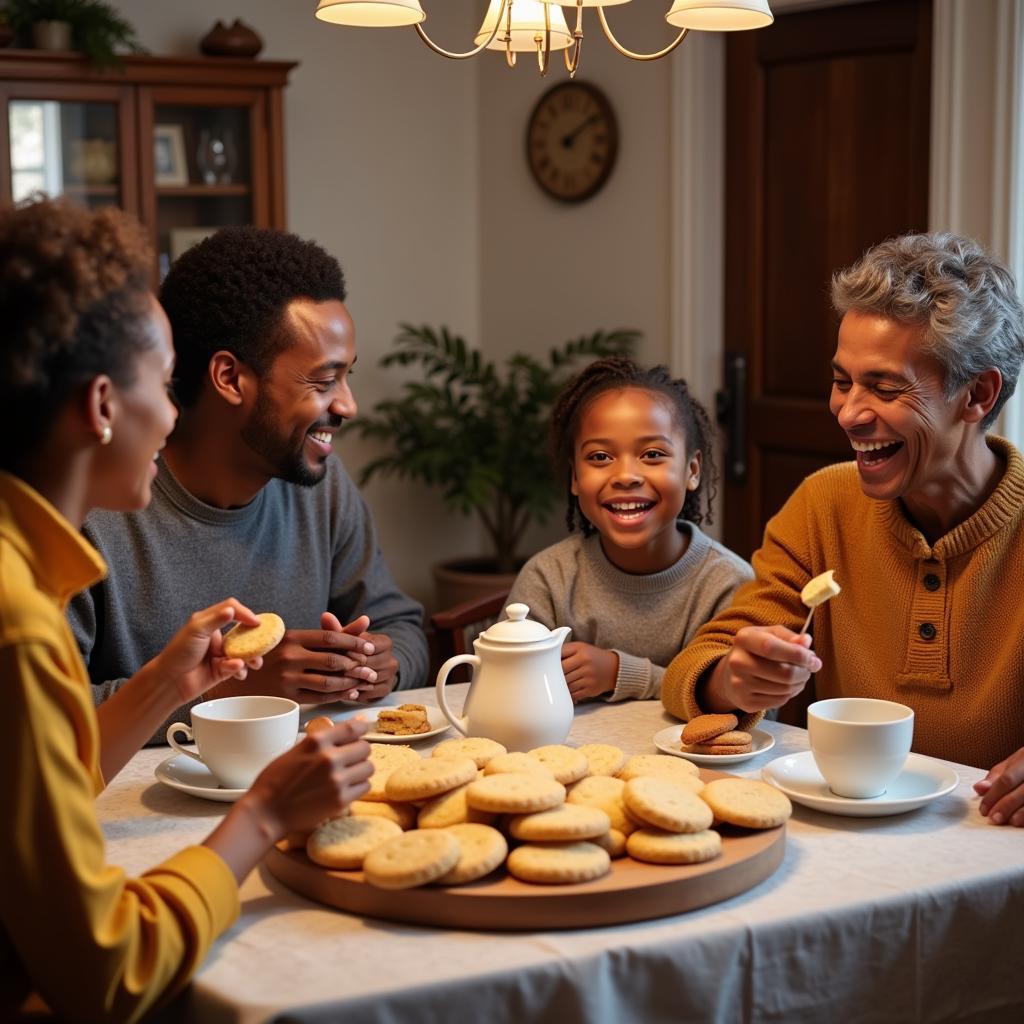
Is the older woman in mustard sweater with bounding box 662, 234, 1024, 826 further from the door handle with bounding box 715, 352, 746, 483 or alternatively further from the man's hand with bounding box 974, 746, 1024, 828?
the door handle with bounding box 715, 352, 746, 483

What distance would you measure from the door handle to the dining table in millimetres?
3101

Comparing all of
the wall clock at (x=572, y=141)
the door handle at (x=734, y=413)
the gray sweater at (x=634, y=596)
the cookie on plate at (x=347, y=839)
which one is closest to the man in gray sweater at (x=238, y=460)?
the gray sweater at (x=634, y=596)

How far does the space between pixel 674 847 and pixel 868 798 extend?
0.35 meters

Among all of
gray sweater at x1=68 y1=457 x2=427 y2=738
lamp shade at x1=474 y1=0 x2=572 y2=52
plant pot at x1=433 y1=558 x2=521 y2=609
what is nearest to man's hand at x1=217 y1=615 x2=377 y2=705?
gray sweater at x1=68 y1=457 x2=427 y2=738

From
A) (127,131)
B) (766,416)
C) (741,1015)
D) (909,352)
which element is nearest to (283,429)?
(909,352)

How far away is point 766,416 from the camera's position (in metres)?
4.50

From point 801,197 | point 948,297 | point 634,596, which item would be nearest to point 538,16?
point 948,297

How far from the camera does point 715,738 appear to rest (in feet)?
5.82

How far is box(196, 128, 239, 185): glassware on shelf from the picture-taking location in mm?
4812

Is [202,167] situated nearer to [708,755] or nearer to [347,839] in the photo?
[708,755]

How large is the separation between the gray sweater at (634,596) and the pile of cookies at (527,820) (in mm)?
786

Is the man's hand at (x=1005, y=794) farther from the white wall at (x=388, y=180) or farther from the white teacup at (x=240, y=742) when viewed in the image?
the white wall at (x=388, y=180)

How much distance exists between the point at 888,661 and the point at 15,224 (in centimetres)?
134

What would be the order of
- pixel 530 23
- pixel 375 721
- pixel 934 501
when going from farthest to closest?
1. pixel 530 23
2. pixel 934 501
3. pixel 375 721
